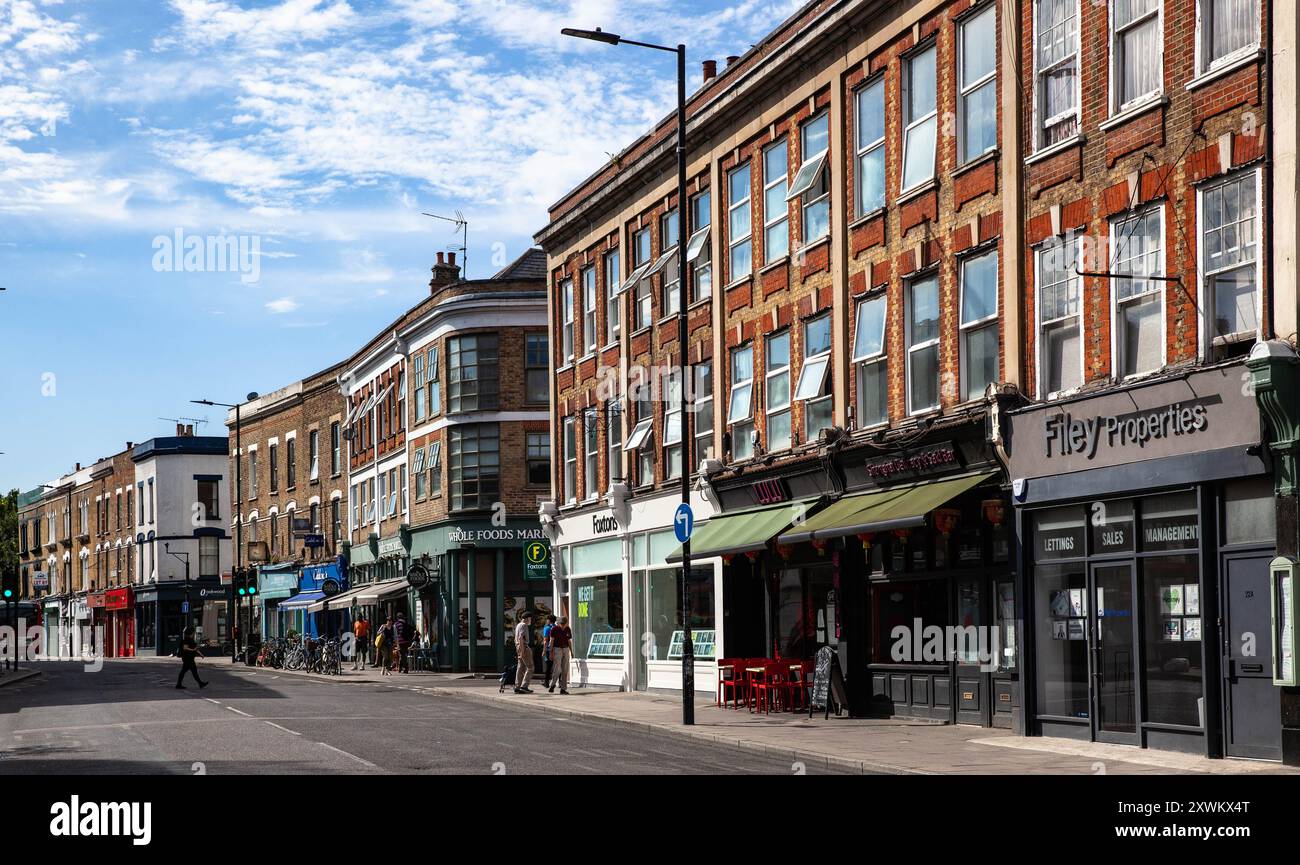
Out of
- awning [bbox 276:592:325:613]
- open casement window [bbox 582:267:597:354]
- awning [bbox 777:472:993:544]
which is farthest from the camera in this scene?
awning [bbox 276:592:325:613]

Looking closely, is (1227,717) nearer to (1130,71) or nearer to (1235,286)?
(1235,286)

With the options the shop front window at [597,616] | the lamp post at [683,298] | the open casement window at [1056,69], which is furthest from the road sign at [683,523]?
the shop front window at [597,616]

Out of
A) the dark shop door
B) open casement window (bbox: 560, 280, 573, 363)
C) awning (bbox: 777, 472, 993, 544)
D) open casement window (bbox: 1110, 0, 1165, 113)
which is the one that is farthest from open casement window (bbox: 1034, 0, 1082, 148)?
open casement window (bbox: 560, 280, 573, 363)

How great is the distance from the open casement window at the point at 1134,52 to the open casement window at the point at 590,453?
20.7 m

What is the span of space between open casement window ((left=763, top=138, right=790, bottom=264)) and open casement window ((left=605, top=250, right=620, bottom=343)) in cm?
778

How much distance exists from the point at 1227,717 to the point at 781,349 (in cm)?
1325

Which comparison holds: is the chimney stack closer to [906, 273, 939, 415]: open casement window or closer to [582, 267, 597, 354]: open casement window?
[582, 267, 597, 354]: open casement window

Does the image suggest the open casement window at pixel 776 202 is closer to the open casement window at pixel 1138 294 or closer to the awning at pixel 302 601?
the open casement window at pixel 1138 294

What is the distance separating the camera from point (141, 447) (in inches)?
3605

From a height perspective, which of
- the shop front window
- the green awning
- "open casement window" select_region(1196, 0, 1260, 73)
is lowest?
the shop front window

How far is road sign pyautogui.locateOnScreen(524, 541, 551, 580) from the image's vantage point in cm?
4225

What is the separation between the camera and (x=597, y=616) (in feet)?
128

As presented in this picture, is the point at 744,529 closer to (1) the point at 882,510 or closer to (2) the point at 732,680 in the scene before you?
(2) the point at 732,680

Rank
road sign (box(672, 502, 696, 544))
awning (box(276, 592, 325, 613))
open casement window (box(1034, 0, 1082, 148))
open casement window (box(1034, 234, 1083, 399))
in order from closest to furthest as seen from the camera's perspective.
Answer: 1. open casement window (box(1034, 234, 1083, 399))
2. open casement window (box(1034, 0, 1082, 148))
3. road sign (box(672, 502, 696, 544))
4. awning (box(276, 592, 325, 613))
